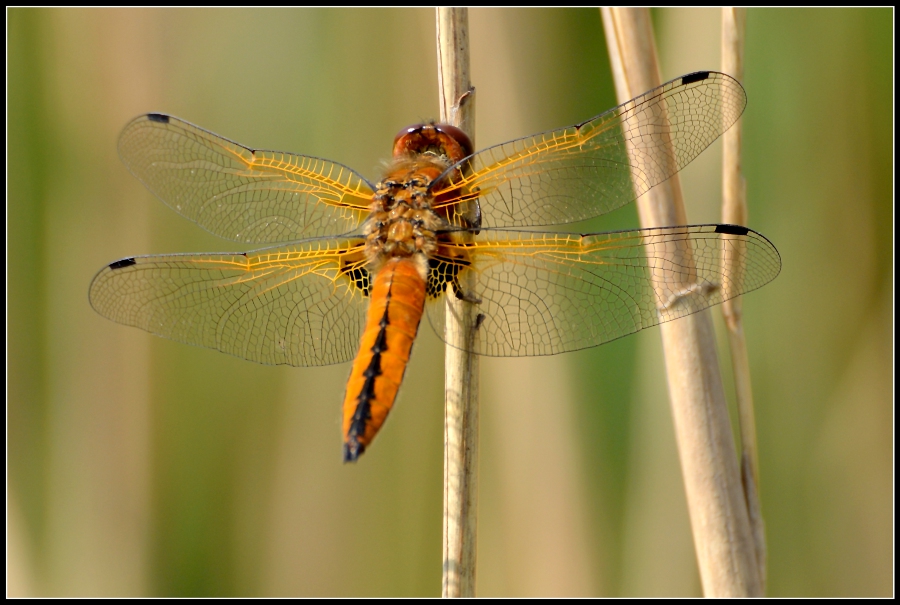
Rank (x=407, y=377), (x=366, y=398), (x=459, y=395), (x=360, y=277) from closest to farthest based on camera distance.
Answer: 1. (x=366, y=398)
2. (x=459, y=395)
3. (x=360, y=277)
4. (x=407, y=377)

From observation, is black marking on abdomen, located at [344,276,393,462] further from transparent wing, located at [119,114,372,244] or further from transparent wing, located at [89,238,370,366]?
transparent wing, located at [119,114,372,244]

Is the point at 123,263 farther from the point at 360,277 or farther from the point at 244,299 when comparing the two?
the point at 360,277

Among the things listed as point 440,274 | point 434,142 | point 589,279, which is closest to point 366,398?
point 440,274

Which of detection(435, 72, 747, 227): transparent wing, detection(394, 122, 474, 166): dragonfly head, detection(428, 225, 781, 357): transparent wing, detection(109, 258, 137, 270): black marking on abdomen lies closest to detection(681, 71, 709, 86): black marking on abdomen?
detection(435, 72, 747, 227): transparent wing

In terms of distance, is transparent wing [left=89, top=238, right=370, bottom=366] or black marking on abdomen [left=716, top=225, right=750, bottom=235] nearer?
black marking on abdomen [left=716, top=225, right=750, bottom=235]

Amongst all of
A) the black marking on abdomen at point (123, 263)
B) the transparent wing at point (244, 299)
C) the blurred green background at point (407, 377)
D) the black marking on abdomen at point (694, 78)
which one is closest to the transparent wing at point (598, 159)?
the black marking on abdomen at point (694, 78)

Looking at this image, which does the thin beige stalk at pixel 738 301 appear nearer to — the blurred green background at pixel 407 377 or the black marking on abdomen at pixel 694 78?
the black marking on abdomen at pixel 694 78
